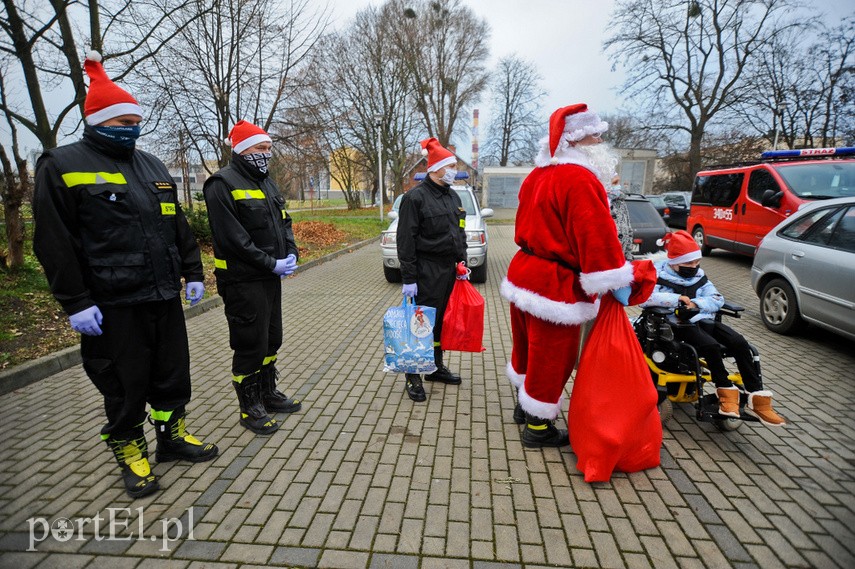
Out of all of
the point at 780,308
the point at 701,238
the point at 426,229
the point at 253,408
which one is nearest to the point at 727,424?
the point at 426,229

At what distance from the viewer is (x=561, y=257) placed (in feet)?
8.89

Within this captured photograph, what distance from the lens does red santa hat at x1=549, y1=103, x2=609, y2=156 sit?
8.59ft

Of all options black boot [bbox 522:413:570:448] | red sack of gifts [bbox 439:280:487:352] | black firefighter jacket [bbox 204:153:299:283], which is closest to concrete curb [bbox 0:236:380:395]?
black firefighter jacket [bbox 204:153:299:283]

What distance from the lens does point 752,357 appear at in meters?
3.09

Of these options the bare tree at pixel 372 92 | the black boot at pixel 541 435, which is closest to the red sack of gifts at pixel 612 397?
the black boot at pixel 541 435

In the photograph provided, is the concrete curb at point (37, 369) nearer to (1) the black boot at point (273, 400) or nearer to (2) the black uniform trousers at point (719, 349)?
(1) the black boot at point (273, 400)

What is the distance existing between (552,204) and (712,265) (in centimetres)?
1054

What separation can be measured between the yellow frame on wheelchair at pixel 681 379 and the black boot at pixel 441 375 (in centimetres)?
171

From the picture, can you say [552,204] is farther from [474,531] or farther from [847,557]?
[847,557]

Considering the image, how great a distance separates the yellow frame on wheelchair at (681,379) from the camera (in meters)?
3.18

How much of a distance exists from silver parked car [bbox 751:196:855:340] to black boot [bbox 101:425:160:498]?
6212mm

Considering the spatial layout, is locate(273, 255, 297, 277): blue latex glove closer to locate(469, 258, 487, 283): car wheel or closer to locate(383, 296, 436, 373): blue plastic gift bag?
locate(383, 296, 436, 373): blue plastic gift bag

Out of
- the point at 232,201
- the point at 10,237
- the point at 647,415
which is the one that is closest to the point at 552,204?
the point at 647,415

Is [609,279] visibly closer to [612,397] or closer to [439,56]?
[612,397]
